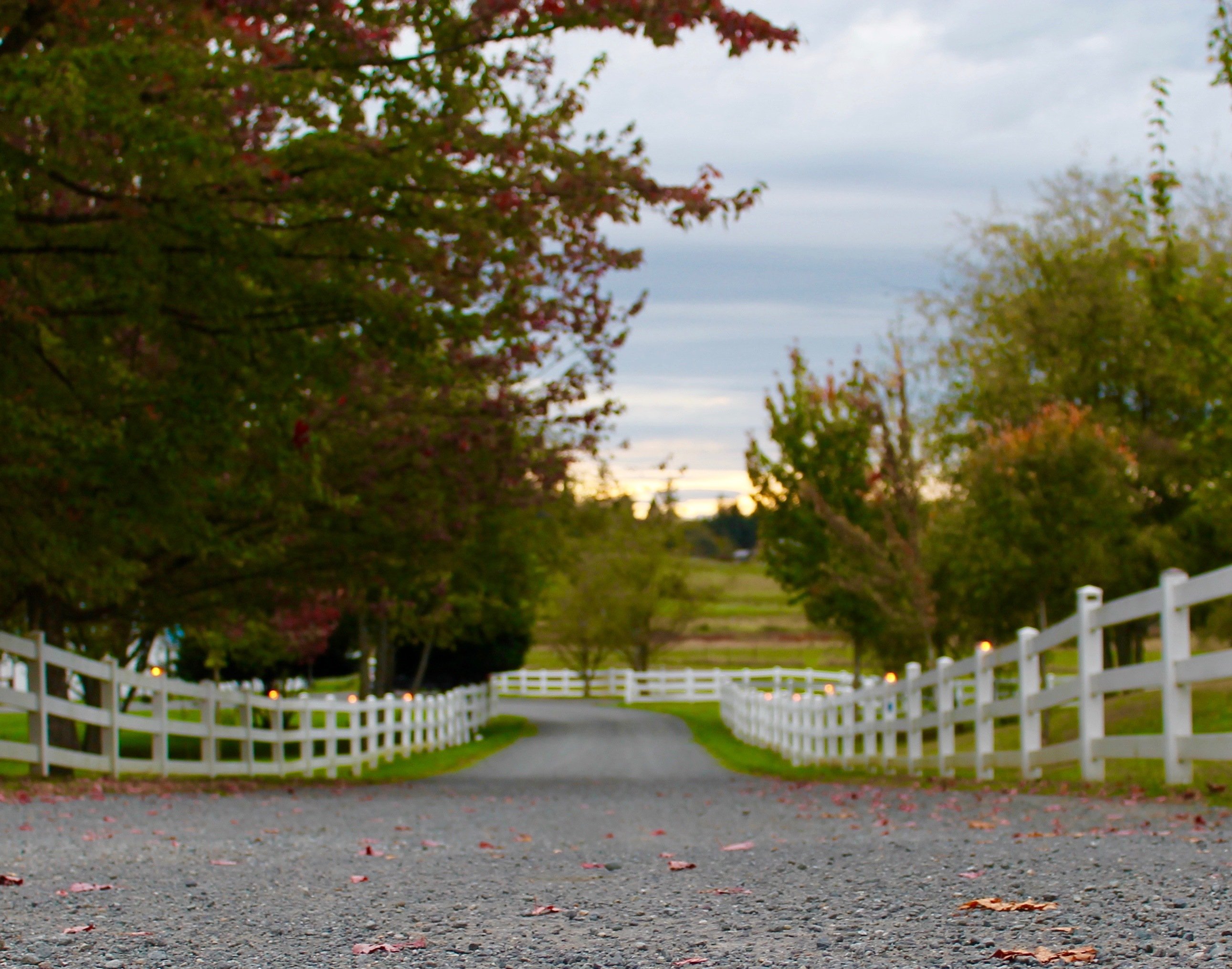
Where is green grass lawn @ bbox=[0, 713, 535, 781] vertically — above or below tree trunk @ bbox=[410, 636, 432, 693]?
below

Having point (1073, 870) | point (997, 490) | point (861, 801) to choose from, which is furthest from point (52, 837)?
point (997, 490)

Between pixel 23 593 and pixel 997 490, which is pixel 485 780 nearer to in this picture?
pixel 23 593

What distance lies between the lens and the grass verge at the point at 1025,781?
28.0 ft

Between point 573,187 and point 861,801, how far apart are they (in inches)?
223

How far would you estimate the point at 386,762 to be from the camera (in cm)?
2233

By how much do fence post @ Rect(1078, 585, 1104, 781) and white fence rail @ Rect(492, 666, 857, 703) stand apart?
2698cm

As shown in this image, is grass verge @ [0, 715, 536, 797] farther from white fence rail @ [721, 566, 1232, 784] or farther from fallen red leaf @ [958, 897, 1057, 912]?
fallen red leaf @ [958, 897, 1057, 912]

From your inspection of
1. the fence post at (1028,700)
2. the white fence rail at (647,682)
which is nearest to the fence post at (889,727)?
the fence post at (1028,700)

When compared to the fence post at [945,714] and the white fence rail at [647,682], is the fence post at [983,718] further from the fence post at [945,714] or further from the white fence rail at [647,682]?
the white fence rail at [647,682]

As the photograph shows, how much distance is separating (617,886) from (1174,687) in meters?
4.97

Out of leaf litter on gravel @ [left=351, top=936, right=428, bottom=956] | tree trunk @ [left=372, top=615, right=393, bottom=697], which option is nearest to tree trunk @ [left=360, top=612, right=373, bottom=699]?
tree trunk @ [left=372, top=615, right=393, bottom=697]

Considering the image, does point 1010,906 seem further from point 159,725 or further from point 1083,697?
point 159,725

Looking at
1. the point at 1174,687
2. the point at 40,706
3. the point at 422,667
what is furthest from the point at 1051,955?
the point at 422,667

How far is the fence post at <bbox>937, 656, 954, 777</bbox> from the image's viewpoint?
43.5ft
